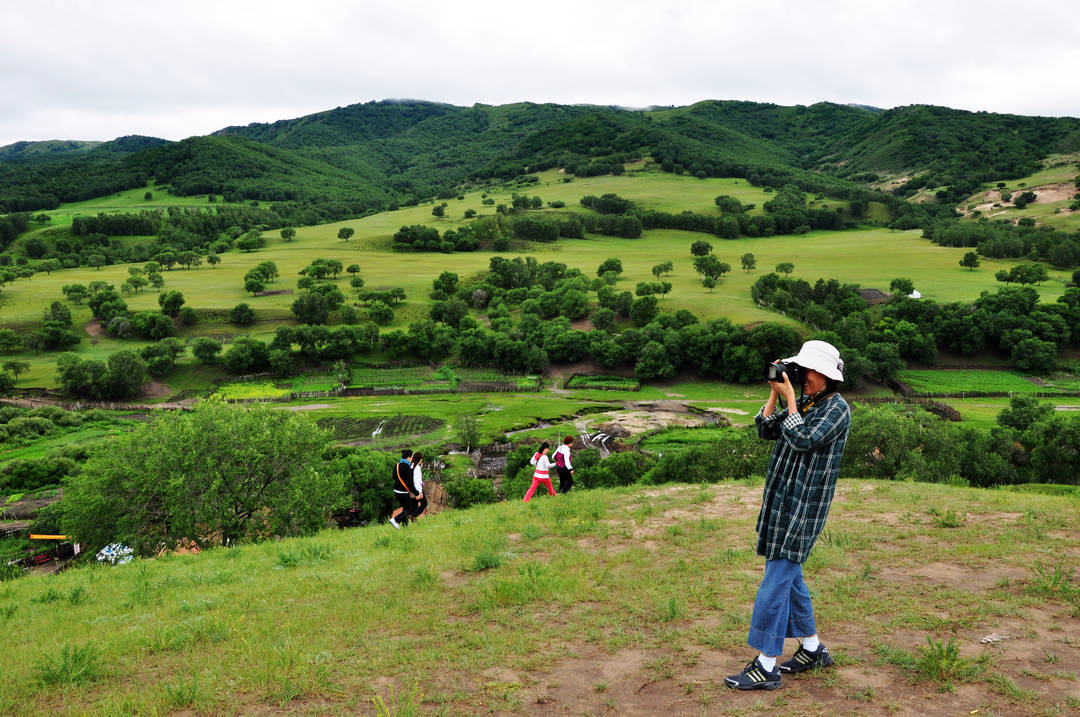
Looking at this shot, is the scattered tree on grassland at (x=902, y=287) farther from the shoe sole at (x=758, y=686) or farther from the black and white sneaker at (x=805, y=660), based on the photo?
the shoe sole at (x=758, y=686)

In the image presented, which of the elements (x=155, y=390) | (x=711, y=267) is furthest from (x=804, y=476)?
(x=711, y=267)

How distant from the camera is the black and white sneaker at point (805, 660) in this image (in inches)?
258

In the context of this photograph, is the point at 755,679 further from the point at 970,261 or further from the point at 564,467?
the point at 970,261

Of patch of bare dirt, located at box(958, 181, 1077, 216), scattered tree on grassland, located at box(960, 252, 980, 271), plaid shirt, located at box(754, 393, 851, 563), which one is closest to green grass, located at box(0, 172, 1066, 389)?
scattered tree on grassland, located at box(960, 252, 980, 271)

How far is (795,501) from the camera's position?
6.36 metres

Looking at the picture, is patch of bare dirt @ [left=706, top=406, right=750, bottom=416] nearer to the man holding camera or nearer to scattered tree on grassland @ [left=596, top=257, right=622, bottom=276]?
scattered tree on grassland @ [left=596, top=257, right=622, bottom=276]

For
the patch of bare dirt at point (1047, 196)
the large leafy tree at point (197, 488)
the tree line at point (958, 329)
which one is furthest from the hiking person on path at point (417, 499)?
the patch of bare dirt at point (1047, 196)

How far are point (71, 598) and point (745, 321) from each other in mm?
102038

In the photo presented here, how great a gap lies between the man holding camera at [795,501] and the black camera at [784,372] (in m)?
0.01

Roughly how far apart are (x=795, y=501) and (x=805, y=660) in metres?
1.93

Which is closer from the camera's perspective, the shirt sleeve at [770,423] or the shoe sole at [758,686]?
the shoe sole at [758,686]

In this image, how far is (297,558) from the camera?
12.4 m

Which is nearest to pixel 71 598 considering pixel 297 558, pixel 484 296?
pixel 297 558

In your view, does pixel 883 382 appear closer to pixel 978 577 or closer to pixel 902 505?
pixel 902 505
